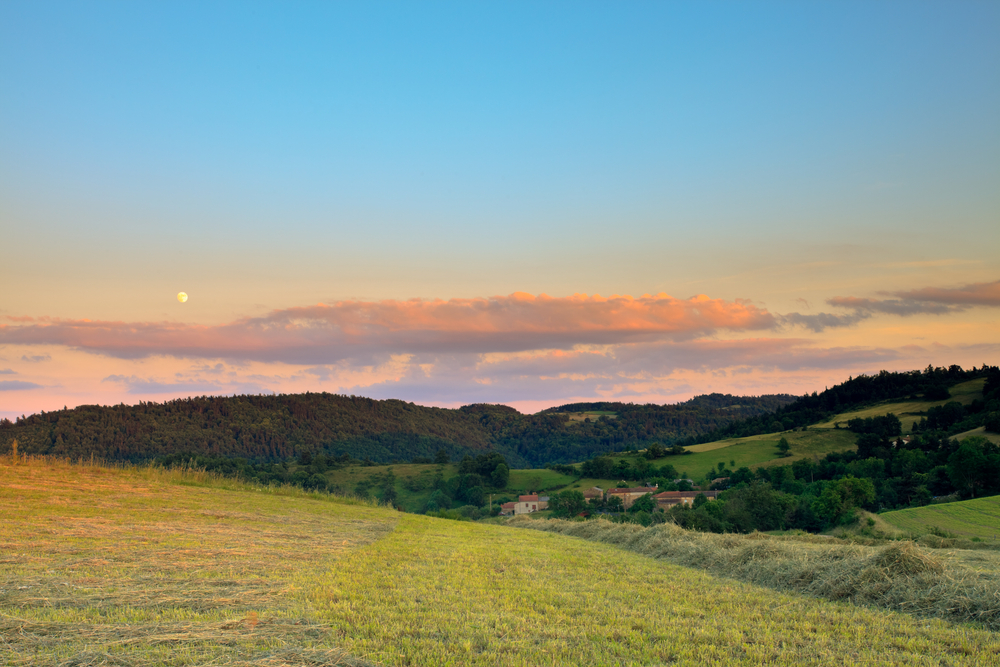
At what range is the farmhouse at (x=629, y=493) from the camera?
92562 millimetres

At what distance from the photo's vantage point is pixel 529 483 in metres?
121

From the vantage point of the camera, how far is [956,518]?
44188 mm

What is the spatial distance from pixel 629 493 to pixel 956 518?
56162 millimetres

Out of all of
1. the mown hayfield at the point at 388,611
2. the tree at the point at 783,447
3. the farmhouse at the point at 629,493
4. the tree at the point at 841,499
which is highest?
the mown hayfield at the point at 388,611

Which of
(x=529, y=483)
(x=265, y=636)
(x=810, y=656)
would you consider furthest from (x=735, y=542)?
(x=529, y=483)

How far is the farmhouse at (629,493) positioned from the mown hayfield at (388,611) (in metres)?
79.6

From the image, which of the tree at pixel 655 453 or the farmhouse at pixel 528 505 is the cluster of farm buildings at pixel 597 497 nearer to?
the farmhouse at pixel 528 505

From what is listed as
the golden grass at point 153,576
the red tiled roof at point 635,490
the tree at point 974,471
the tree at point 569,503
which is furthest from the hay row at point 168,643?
the red tiled roof at point 635,490

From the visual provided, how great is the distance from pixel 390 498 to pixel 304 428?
91.0m

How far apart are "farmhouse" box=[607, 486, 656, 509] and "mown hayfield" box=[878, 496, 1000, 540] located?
44.6 meters

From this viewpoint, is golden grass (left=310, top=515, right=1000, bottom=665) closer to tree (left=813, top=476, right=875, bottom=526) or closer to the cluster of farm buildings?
tree (left=813, top=476, right=875, bottom=526)

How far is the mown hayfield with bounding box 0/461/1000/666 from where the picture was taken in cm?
669

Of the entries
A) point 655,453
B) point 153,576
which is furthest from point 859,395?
point 153,576

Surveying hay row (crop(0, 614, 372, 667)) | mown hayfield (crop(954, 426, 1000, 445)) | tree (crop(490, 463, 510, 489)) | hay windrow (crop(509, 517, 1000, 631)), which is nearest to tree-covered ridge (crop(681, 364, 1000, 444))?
mown hayfield (crop(954, 426, 1000, 445))
